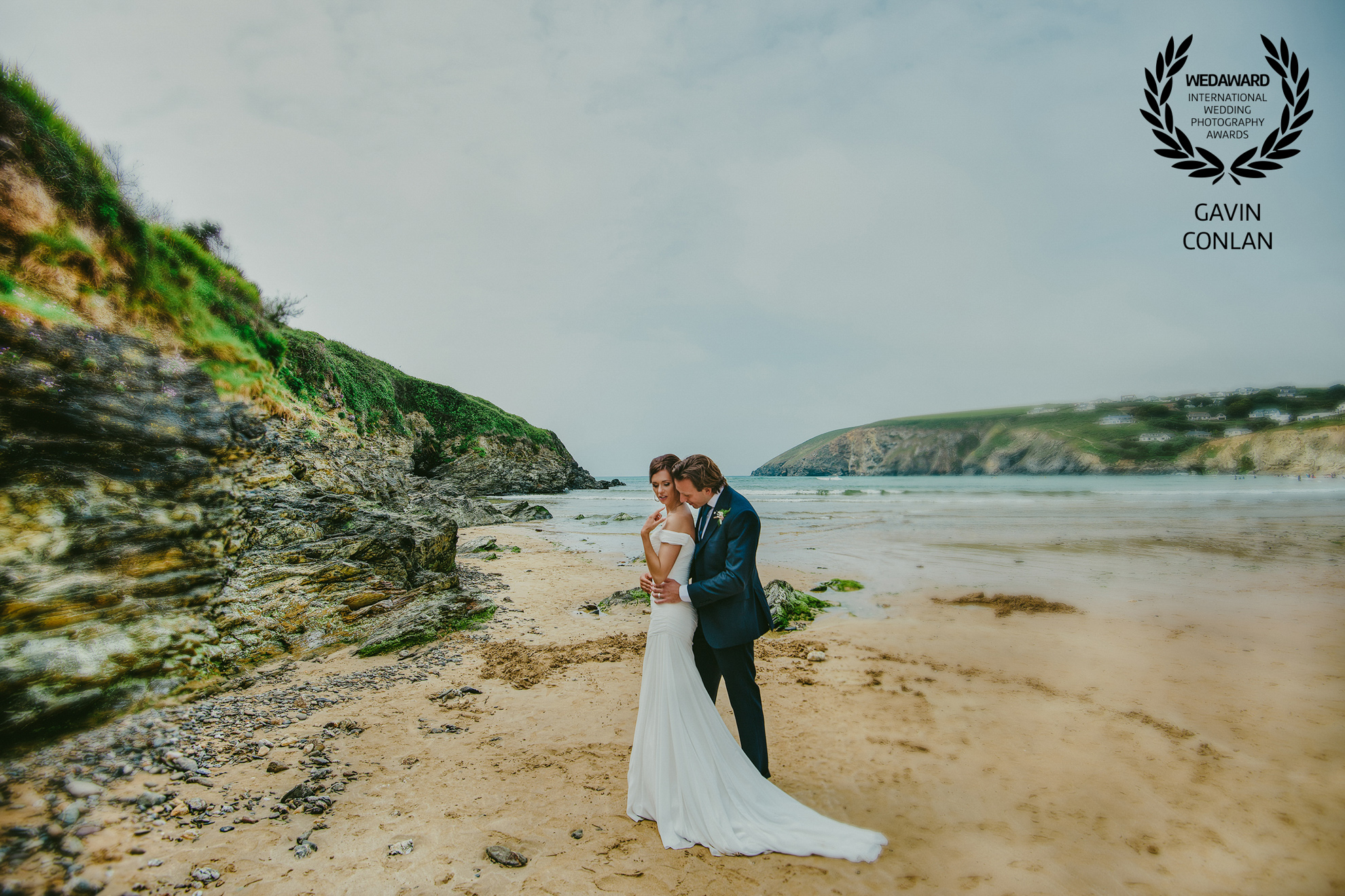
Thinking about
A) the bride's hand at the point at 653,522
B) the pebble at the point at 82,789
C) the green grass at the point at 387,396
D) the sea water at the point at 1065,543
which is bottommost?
the sea water at the point at 1065,543

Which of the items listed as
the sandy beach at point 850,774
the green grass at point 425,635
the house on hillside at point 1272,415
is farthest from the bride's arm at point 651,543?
the house on hillside at point 1272,415

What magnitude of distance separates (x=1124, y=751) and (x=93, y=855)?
7580 mm

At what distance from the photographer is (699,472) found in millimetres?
3852

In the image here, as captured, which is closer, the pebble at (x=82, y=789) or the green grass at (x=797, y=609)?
the pebble at (x=82, y=789)

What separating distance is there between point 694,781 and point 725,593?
1.29m

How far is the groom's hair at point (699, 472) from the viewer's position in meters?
3.83

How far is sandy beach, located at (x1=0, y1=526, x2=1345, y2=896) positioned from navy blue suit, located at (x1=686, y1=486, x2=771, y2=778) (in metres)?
0.88

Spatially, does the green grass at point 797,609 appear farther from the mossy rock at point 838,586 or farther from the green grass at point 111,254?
the green grass at point 111,254

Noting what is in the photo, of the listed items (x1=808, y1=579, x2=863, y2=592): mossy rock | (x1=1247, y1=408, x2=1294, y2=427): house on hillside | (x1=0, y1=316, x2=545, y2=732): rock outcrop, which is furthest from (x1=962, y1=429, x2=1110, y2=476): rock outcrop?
(x1=0, y1=316, x2=545, y2=732): rock outcrop

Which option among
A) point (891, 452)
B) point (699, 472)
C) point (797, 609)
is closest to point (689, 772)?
point (699, 472)

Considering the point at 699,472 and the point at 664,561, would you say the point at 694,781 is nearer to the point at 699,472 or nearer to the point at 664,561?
the point at 664,561

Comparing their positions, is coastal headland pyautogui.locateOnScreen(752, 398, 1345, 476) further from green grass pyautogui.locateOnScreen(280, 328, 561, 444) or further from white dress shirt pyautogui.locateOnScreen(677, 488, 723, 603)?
green grass pyautogui.locateOnScreen(280, 328, 561, 444)

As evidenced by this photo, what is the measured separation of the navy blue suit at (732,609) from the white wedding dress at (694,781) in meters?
0.15

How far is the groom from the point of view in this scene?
12.1 feet
